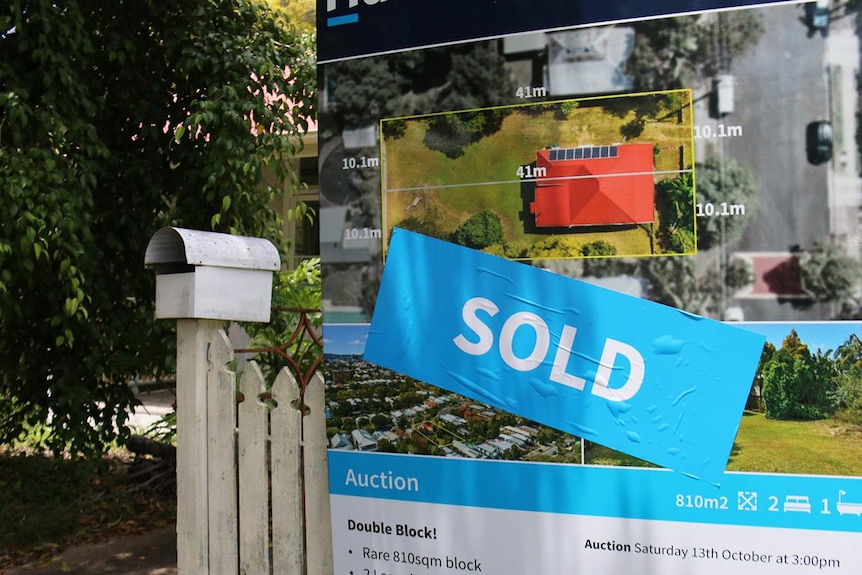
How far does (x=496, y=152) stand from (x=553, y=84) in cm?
27

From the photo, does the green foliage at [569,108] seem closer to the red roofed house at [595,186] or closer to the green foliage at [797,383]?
the red roofed house at [595,186]

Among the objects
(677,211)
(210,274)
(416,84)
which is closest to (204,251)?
(210,274)

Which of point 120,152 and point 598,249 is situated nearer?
point 598,249

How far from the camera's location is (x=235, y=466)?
3293mm

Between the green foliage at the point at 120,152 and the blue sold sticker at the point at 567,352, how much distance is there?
7.08 ft

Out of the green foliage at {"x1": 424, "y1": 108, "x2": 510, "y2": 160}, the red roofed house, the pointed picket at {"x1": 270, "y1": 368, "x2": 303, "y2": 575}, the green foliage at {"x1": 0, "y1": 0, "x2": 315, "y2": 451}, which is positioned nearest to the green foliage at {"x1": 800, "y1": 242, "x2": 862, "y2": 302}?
the red roofed house

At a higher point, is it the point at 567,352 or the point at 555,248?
the point at 555,248

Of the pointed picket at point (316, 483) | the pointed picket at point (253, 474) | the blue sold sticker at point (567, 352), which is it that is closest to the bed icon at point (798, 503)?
the blue sold sticker at point (567, 352)

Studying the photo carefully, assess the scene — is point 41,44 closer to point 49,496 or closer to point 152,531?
point 152,531

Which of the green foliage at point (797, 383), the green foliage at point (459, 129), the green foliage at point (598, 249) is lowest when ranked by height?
the green foliage at point (797, 383)

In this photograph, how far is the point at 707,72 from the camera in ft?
8.17

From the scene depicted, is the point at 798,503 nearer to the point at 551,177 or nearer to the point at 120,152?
the point at 551,177

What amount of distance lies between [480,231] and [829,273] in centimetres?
103

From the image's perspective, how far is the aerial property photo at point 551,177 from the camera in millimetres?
2520
